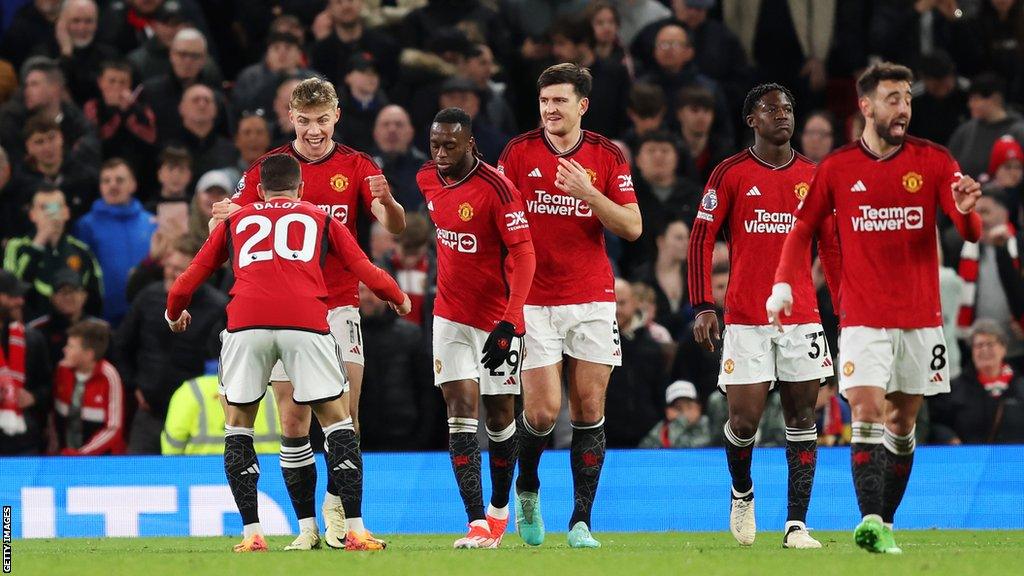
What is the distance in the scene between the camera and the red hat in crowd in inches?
658

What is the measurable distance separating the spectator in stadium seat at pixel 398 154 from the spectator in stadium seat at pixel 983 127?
5.32 meters

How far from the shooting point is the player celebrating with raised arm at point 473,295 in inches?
419

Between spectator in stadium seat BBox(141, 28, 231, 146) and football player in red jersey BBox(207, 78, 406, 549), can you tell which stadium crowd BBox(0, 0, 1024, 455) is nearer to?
spectator in stadium seat BBox(141, 28, 231, 146)

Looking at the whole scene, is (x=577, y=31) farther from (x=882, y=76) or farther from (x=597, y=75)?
(x=882, y=76)

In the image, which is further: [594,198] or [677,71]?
[677,71]

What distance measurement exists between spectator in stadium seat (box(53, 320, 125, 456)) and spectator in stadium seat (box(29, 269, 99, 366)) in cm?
50

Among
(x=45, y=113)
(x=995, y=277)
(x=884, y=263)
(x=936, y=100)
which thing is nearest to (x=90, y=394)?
(x=45, y=113)

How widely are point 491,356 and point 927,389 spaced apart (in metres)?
2.50

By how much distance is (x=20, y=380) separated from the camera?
1474 cm

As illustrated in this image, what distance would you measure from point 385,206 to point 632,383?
4369 millimetres

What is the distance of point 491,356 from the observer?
10.3 m

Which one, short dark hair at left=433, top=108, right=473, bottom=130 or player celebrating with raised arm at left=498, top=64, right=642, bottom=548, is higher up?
short dark hair at left=433, top=108, right=473, bottom=130

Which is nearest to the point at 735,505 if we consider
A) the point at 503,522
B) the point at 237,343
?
the point at 503,522

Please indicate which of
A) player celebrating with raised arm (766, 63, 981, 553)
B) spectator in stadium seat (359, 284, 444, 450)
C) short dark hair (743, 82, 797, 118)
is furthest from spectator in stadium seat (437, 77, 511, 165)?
player celebrating with raised arm (766, 63, 981, 553)
